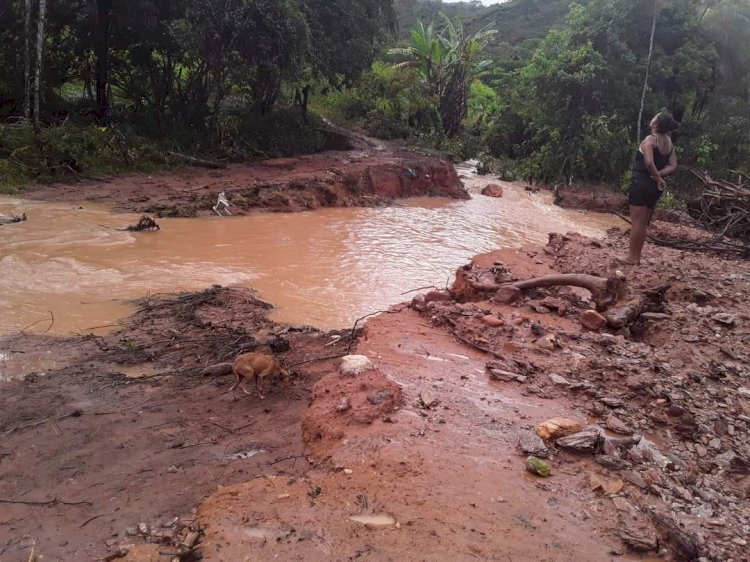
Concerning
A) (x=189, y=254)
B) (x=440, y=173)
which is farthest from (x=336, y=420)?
(x=440, y=173)

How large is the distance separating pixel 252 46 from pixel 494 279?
33.8ft

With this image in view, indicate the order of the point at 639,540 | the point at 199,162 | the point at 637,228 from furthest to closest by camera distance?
the point at 199,162 < the point at 637,228 < the point at 639,540

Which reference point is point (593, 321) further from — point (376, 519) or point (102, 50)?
point (102, 50)

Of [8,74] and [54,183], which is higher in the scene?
[8,74]

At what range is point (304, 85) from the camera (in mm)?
17859

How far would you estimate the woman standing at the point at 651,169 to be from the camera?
21.8 ft

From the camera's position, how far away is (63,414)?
148 inches

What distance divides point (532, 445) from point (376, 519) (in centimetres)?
111

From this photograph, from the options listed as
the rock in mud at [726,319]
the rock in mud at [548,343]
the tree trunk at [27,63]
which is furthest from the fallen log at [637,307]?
the tree trunk at [27,63]

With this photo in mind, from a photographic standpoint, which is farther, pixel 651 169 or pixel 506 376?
pixel 651 169

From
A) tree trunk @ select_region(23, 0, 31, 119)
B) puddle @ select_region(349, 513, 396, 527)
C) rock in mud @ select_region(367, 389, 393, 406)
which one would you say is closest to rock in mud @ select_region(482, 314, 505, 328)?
rock in mud @ select_region(367, 389, 393, 406)

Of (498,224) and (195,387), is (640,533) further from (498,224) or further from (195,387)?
(498,224)

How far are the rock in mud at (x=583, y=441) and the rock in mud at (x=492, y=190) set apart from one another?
593 inches

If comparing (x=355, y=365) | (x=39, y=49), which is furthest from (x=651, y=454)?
(x=39, y=49)
